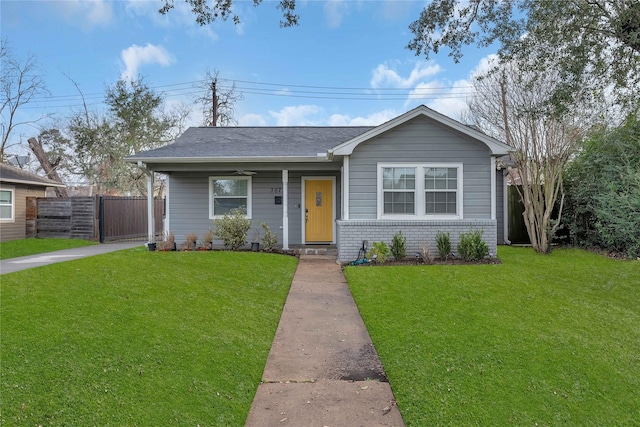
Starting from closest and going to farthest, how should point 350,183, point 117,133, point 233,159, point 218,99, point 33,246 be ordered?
point 350,183 < point 233,159 < point 33,246 < point 117,133 < point 218,99

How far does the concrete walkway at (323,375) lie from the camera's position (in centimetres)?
297

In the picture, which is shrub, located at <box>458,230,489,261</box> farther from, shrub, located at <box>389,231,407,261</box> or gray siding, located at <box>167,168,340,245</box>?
gray siding, located at <box>167,168,340,245</box>

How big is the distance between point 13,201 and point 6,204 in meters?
0.26

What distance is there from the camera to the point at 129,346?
148 inches

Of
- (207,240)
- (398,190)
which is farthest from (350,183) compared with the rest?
(207,240)

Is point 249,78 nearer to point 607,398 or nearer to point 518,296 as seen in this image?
point 518,296

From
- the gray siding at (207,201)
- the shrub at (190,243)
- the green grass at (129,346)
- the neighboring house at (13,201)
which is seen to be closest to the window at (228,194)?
the gray siding at (207,201)

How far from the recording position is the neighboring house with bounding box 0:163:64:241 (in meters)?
13.5

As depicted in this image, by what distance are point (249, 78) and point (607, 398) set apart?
25.1 m

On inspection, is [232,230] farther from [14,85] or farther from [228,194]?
[14,85]

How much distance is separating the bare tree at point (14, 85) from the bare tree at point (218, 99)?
848cm

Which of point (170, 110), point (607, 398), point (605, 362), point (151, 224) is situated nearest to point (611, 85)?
point (605, 362)

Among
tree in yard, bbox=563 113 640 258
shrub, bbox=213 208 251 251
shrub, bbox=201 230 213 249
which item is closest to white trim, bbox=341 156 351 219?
shrub, bbox=213 208 251 251

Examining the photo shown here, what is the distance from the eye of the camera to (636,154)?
10.1 metres
